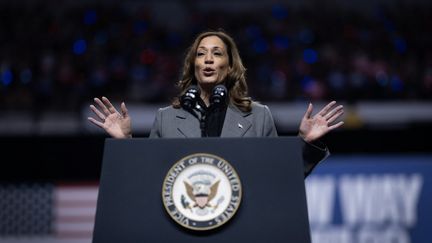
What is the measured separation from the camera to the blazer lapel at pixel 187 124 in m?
2.10

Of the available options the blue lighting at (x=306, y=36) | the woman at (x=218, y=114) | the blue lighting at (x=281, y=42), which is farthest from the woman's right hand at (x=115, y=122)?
the blue lighting at (x=306, y=36)

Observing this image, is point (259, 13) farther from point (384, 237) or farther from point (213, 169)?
point (213, 169)

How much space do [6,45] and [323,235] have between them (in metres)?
6.44

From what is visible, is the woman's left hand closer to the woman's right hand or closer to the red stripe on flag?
the woman's right hand

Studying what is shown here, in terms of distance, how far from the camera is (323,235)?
15.9 feet

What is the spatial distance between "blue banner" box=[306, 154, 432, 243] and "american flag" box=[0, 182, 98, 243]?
1.84m

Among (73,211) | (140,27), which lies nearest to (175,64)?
(140,27)

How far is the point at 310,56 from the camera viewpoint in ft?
31.6

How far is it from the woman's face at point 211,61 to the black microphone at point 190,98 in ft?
0.47

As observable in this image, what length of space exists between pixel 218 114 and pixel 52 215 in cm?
355

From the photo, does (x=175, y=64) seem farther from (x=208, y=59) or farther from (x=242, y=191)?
(x=242, y=191)

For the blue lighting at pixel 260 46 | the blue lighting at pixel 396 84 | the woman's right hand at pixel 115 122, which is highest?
the blue lighting at pixel 260 46

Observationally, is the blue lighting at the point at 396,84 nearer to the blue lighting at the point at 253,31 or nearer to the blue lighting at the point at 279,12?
the blue lighting at the point at 253,31

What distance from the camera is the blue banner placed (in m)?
4.80
